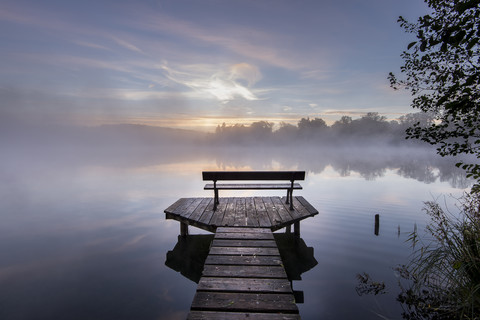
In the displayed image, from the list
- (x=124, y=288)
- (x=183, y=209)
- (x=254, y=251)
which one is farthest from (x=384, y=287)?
(x=124, y=288)

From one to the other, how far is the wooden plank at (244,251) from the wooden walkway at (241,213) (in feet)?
4.98

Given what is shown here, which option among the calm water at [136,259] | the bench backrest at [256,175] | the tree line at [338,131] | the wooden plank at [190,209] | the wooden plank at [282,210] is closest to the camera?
the calm water at [136,259]

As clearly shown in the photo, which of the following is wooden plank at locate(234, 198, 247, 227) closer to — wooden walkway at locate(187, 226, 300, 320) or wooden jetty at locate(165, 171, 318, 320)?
wooden jetty at locate(165, 171, 318, 320)

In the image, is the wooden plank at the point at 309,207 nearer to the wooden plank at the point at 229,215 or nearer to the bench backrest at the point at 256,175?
the bench backrest at the point at 256,175

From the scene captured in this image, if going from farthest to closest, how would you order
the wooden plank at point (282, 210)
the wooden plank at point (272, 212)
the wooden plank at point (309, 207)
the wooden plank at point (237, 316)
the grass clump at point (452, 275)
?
the wooden plank at point (309, 207)
the wooden plank at point (282, 210)
the wooden plank at point (272, 212)
the grass clump at point (452, 275)
the wooden plank at point (237, 316)

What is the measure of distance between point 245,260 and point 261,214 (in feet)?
9.79

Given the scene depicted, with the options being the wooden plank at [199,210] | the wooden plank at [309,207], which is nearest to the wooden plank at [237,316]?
the wooden plank at [199,210]

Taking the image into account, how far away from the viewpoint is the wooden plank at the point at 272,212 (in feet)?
21.3

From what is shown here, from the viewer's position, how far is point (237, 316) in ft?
8.61

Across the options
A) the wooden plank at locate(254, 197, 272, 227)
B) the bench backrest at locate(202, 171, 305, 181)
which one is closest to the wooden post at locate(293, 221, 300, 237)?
the wooden plank at locate(254, 197, 272, 227)

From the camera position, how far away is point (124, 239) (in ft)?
29.8

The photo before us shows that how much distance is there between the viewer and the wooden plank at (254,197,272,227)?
6.33 metres

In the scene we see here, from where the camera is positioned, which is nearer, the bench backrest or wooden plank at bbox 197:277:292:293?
wooden plank at bbox 197:277:292:293

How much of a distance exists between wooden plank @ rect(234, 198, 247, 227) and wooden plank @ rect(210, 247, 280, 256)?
1569 millimetres
